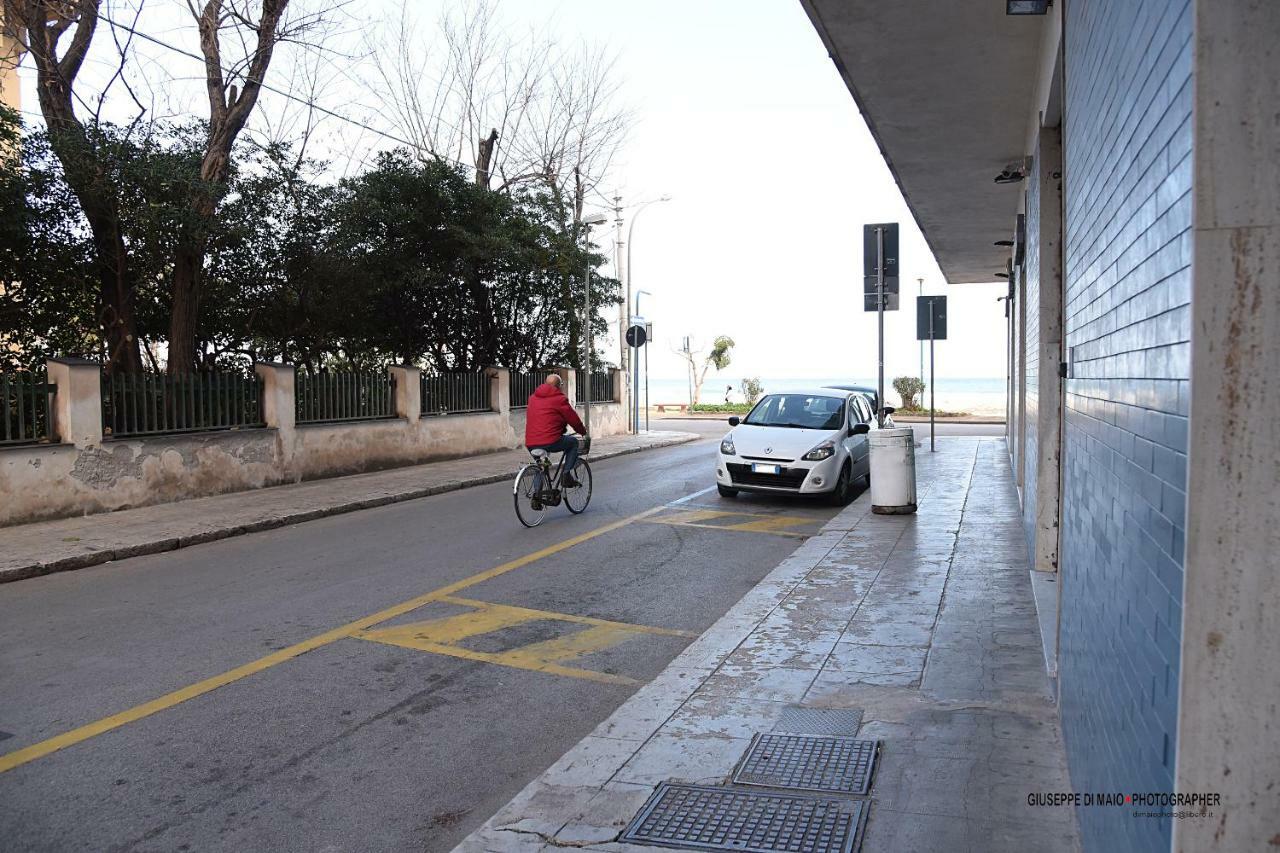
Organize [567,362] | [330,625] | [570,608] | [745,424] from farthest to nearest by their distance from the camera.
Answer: [567,362] → [745,424] → [570,608] → [330,625]

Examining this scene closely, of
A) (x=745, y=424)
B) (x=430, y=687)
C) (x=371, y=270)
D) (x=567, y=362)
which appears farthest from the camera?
(x=567, y=362)

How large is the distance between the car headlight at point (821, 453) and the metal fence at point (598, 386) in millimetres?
13183

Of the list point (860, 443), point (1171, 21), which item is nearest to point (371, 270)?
point (860, 443)

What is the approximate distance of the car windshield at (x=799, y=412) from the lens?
14.2m

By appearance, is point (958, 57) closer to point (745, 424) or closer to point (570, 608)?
point (570, 608)

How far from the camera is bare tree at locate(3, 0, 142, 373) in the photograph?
13.0m

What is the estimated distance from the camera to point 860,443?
47.7 ft

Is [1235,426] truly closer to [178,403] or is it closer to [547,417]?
[547,417]

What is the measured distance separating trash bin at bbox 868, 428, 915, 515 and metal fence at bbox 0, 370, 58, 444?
9.66m

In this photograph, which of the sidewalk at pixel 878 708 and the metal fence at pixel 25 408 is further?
the metal fence at pixel 25 408

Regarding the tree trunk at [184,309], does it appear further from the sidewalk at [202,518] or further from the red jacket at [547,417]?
the red jacket at [547,417]

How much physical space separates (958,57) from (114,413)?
10472 mm

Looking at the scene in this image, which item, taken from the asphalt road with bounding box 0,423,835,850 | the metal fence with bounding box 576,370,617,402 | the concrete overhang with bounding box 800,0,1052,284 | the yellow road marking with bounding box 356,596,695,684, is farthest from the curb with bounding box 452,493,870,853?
the metal fence with bounding box 576,370,617,402

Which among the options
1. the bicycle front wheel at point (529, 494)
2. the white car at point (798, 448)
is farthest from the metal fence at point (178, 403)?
the white car at point (798, 448)
